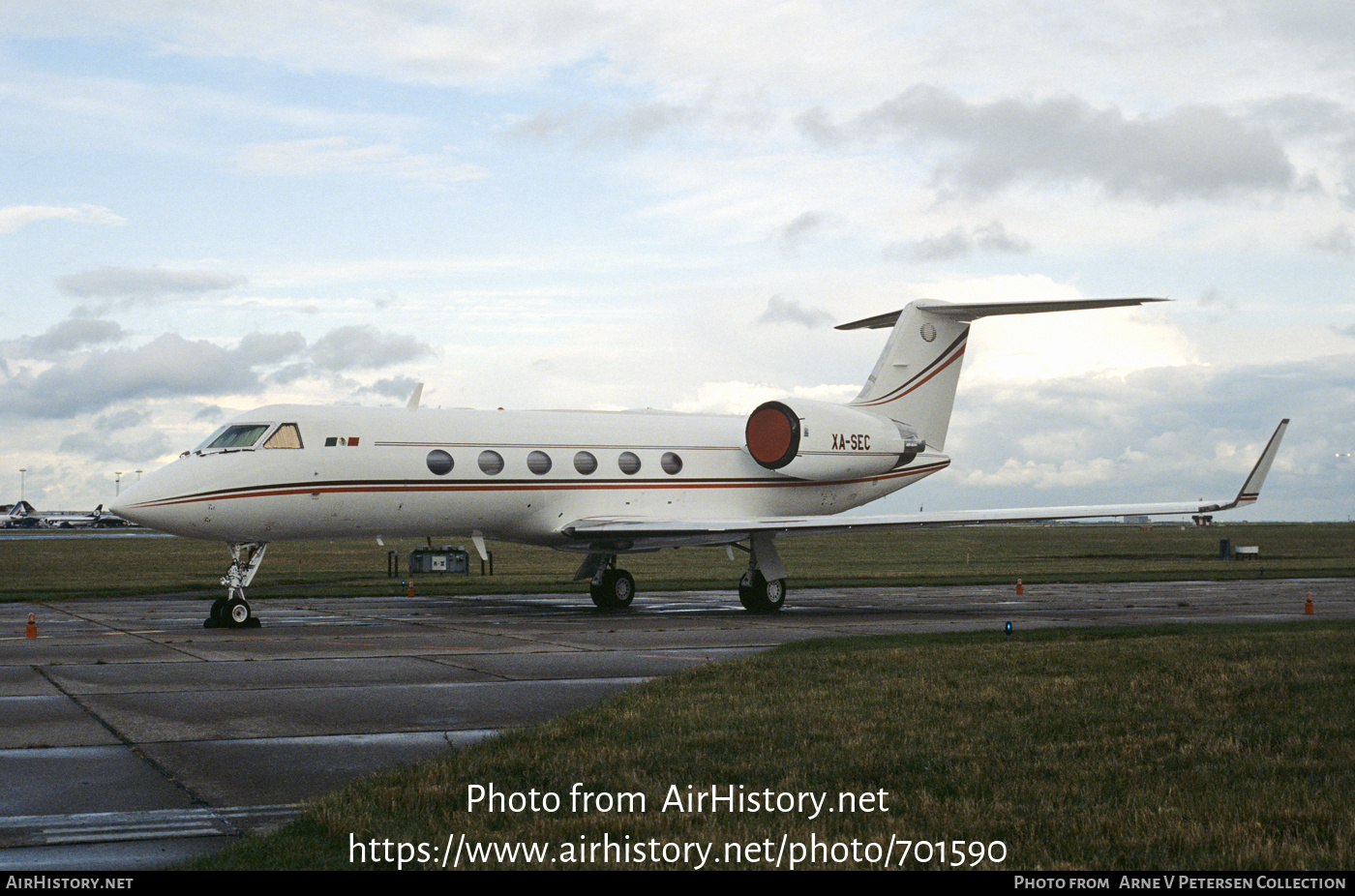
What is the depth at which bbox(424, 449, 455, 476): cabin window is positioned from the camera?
21688 mm

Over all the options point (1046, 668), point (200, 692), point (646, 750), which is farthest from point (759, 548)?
point (646, 750)

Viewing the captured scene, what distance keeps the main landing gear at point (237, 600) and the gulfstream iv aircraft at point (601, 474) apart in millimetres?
33

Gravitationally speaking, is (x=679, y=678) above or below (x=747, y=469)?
below

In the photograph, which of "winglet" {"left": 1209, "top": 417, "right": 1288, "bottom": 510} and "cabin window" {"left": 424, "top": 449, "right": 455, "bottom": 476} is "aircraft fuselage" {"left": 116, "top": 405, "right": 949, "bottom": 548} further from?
"winglet" {"left": 1209, "top": 417, "right": 1288, "bottom": 510}

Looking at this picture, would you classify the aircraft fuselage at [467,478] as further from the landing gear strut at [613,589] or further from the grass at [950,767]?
the grass at [950,767]

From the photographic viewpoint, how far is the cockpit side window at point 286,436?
2020 centimetres

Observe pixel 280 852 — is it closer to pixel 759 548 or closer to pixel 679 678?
pixel 679 678

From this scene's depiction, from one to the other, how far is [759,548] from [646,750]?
621 inches

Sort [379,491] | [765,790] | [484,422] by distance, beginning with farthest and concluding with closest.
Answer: [484,422]
[379,491]
[765,790]

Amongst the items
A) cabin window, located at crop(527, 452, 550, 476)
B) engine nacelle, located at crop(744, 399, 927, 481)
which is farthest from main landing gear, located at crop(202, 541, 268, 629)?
engine nacelle, located at crop(744, 399, 927, 481)

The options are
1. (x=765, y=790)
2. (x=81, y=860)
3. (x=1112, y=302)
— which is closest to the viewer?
(x=81, y=860)

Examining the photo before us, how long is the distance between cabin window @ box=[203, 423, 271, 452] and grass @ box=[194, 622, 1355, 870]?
10880mm

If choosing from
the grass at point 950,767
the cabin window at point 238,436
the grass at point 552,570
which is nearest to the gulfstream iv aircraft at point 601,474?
the cabin window at point 238,436

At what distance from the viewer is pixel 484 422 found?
902 inches
